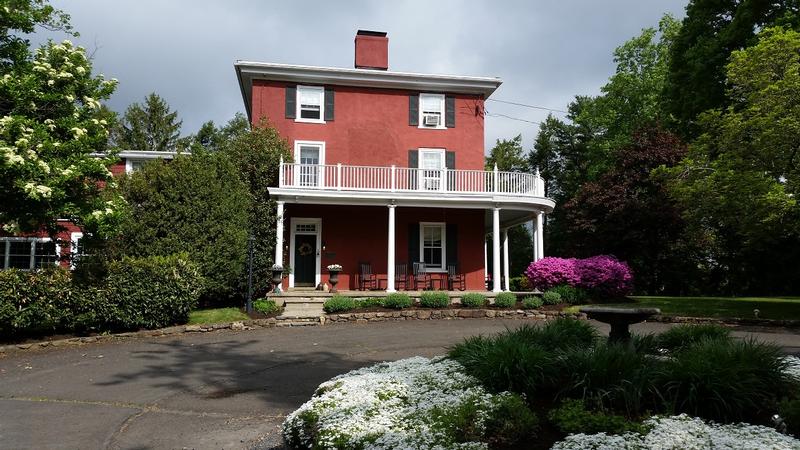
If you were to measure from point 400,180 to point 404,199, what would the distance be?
187cm

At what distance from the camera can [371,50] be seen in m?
22.6

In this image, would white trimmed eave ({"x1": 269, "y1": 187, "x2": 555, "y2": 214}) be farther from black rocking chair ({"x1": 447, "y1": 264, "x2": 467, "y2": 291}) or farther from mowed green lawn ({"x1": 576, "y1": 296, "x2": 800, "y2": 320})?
mowed green lawn ({"x1": 576, "y1": 296, "x2": 800, "y2": 320})

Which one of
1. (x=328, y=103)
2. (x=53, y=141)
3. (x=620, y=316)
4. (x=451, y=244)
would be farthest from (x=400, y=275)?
(x=620, y=316)

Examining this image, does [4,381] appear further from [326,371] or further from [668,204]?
[668,204]

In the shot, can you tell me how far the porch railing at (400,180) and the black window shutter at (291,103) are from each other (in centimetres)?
289

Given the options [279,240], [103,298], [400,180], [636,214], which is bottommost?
[103,298]

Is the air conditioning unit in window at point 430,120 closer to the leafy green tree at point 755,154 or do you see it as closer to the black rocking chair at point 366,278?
the black rocking chair at point 366,278

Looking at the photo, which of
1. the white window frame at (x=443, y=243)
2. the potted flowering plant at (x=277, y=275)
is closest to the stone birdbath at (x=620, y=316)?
the potted flowering plant at (x=277, y=275)

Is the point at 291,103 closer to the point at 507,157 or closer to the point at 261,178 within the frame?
the point at 261,178

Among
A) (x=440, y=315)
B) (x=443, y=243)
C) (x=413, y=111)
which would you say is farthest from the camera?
(x=413, y=111)

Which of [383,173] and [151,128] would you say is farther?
[151,128]

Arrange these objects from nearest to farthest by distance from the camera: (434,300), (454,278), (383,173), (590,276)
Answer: (434,300), (590,276), (383,173), (454,278)

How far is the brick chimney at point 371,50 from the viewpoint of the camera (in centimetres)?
2255

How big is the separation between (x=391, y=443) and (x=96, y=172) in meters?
10.4
